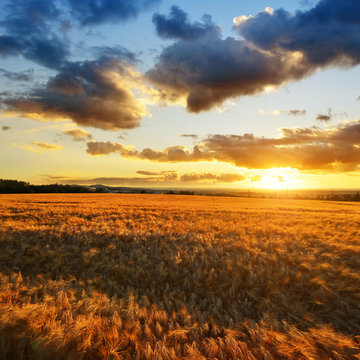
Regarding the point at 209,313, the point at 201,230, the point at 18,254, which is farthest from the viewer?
the point at 201,230

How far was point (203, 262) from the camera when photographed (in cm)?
657

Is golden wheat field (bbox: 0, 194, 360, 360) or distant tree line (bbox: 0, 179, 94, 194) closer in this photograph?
golden wheat field (bbox: 0, 194, 360, 360)

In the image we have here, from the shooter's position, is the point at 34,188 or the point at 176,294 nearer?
the point at 176,294

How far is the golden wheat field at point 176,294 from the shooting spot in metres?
3.00

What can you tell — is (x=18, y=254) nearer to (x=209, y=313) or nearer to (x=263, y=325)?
(x=209, y=313)

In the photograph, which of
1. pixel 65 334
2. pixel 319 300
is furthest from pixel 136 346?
pixel 319 300

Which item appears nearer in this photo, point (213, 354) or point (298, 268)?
A: point (213, 354)

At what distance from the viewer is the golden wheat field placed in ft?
9.84

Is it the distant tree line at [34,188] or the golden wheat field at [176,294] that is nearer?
the golden wheat field at [176,294]

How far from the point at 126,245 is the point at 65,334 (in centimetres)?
508

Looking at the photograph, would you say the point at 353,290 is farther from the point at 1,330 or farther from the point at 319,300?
the point at 1,330

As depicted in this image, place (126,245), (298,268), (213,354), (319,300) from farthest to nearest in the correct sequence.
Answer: (126,245) < (298,268) < (319,300) < (213,354)

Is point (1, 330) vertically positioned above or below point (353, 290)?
above

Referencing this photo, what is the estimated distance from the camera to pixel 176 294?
5473mm
